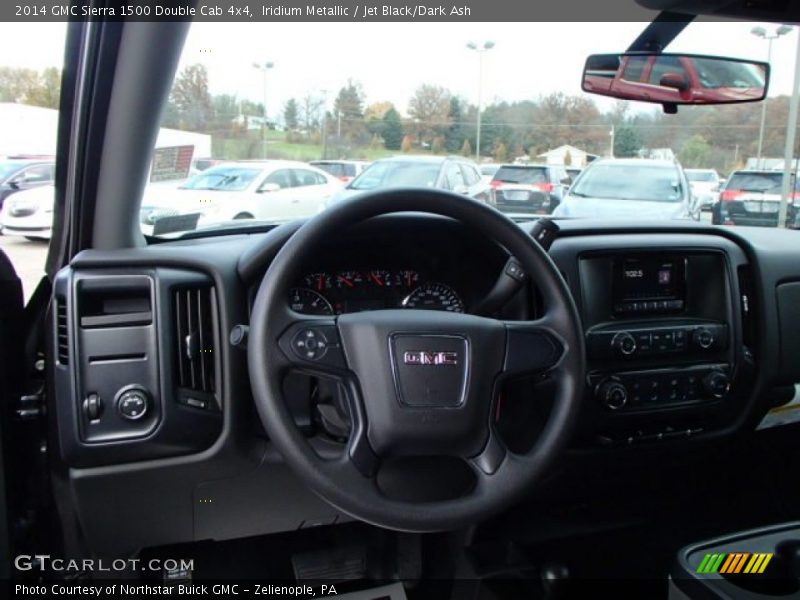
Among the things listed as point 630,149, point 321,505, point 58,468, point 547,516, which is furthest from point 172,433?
point 630,149

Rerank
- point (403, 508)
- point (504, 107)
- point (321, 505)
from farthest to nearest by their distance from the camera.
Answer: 1. point (504, 107)
2. point (321, 505)
3. point (403, 508)

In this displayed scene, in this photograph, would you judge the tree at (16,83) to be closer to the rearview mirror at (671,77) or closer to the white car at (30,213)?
the white car at (30,213)

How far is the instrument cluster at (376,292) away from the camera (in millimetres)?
2148

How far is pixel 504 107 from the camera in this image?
3266 mm

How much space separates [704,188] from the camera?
17.0ft

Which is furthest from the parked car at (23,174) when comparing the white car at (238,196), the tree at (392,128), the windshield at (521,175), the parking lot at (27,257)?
the windshield at (521,175)

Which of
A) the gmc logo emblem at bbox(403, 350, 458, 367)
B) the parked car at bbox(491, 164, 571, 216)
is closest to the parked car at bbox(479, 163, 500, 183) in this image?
the parked car at bbox(491, 164, 571, 216)

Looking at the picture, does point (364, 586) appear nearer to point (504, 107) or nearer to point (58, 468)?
point (58, 468)

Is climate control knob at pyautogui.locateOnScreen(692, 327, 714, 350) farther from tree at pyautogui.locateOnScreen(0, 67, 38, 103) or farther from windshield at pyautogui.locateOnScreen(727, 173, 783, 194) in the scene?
tree at pyautogui.locateOnScreen(0, 67, 38, 103)

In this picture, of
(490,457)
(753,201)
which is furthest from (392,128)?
(753,201)

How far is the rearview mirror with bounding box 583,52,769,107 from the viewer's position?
7.70ft

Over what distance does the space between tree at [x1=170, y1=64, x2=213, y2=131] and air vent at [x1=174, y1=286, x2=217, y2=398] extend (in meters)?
0.58

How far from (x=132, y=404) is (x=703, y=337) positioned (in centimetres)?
188

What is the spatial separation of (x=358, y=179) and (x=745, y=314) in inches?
61.5
